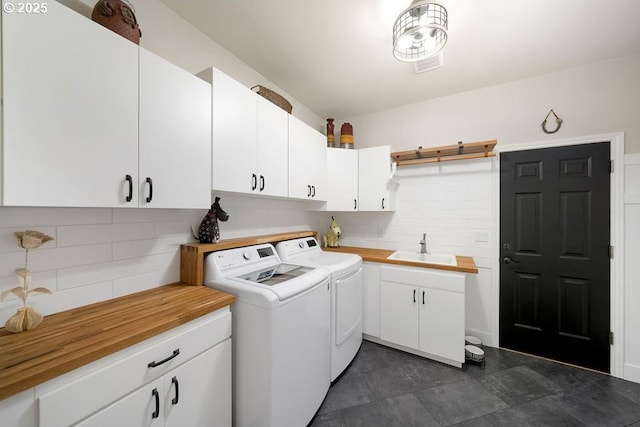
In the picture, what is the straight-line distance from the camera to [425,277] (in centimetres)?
221

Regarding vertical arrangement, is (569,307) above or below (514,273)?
below

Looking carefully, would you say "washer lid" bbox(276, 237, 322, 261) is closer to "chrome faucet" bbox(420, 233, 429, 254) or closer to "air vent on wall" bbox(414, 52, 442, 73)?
"chrome faucet" bbox(420, 233, 429, 254)

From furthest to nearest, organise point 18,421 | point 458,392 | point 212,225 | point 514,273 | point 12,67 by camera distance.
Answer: point 514,273
point 458,392
point 212,225
point 12,67
point 18,421

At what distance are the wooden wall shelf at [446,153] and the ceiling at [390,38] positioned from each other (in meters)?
0.64

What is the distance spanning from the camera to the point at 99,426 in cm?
84

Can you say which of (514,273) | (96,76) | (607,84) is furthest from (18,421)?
(607,84)

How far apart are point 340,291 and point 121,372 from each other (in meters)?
1.41

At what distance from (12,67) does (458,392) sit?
304 centimetres

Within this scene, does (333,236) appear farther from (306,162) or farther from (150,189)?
(150,189)

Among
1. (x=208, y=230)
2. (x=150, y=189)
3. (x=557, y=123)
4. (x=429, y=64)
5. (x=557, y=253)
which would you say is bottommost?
(x=557, y=253)

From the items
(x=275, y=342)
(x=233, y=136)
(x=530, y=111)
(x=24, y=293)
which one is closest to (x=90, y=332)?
(x=24, y=293)

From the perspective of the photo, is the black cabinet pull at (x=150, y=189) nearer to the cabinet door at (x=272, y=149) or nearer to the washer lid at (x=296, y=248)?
the cabinet door at (x=272, y=149)

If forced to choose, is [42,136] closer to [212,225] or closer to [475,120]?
[212,225]

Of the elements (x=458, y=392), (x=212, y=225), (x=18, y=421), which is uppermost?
(x=212, y=225)
